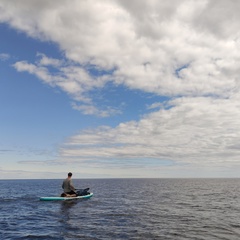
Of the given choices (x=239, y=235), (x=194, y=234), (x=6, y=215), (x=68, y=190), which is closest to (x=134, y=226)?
(x=194, y=234)

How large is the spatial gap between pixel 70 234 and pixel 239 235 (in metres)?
12.7

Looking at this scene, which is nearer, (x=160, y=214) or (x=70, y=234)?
(x=70, y=234)

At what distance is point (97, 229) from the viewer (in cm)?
2347

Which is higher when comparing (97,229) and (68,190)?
(68,190)

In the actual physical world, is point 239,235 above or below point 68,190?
below

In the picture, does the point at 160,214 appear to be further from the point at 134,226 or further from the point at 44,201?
the point at 44,201

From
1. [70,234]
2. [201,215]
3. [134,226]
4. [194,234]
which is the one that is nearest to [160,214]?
[201,215]

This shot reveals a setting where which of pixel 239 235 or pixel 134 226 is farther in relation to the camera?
pixel 134 226

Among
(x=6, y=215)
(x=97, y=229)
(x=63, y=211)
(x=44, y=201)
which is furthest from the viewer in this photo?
(x=44, y=201)

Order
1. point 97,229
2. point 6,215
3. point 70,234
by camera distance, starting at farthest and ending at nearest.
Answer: point 6,215 → point 97,229 → point 70,234

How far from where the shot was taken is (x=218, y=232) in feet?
75.5

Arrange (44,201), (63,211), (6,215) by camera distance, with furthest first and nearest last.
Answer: (44,201)
(63,211)
(6,215)

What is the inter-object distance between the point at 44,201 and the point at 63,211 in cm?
992

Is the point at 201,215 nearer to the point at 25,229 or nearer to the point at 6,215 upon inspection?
the point at 25,229
